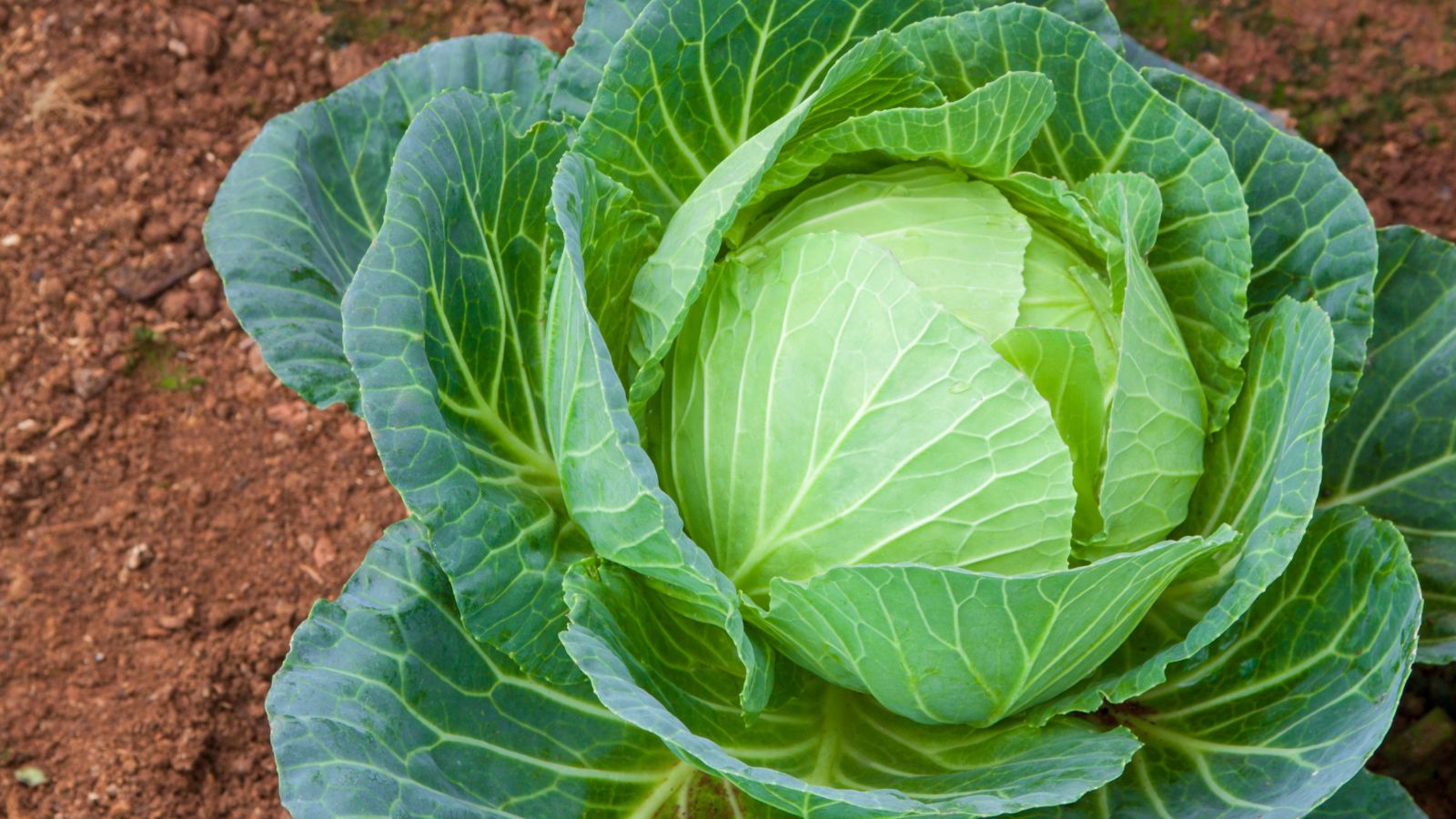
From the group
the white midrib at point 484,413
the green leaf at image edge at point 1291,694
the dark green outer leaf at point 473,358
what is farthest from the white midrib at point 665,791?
the green leaf at image edge at point 1291,694

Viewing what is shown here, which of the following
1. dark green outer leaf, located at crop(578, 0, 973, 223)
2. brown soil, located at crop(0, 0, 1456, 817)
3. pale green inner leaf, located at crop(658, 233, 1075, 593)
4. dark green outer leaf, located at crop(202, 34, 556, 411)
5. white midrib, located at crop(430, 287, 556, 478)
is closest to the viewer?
pale green inner leaf, located at crop(658, 233, 1075, 593)

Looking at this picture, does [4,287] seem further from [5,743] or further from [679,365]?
[679,365]

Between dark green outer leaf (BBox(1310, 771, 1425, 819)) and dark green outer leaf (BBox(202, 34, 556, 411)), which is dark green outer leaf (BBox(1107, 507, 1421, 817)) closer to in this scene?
dark green outer leaf (BBox(1310, 771, 1425, 819))

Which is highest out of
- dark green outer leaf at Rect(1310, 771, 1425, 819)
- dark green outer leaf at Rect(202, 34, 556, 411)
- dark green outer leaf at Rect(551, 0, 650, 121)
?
dark green outer leaf at Rect(551, 0, 650, 121)

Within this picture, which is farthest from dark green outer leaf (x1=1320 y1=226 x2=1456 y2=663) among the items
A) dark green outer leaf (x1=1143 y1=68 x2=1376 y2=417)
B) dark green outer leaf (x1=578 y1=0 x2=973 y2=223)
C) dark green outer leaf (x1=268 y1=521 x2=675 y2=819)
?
dark green outer leaf (x1=268 y1=521 x2=675 y2=819)

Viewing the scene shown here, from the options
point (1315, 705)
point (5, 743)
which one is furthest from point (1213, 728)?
point (5, 743)
